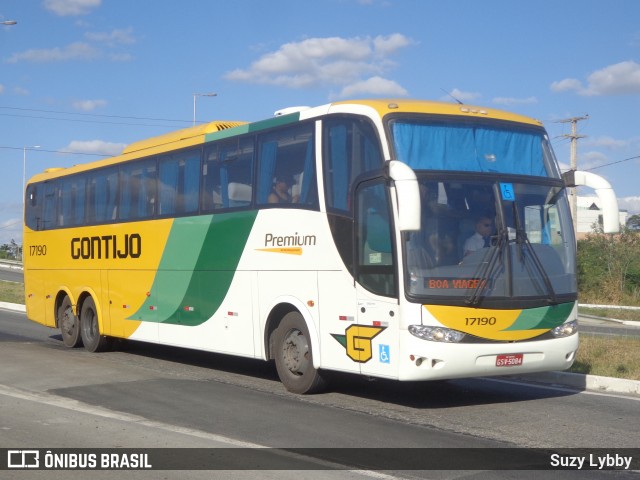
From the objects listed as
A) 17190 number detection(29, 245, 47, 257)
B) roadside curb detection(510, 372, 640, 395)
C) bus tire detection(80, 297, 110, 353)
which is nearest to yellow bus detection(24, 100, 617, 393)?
roadside curb detection(510, 372, 640, 395)

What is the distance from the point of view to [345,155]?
11.2 metres

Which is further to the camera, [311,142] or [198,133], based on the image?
[198,133]

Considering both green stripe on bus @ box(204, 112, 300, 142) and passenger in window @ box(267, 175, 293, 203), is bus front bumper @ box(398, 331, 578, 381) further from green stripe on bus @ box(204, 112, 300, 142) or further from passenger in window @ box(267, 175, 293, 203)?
green stripe on bus @ box(204, 112, 300, 142)

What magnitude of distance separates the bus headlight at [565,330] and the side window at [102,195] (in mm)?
9191

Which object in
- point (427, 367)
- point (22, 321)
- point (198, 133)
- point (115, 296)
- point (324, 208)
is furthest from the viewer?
point (22, 321)

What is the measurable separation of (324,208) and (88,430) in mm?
4014

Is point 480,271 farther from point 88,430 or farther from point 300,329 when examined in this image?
point 88,430

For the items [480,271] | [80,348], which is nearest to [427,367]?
[480,271]

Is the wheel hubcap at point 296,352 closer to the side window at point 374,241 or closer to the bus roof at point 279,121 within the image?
the side window at point 374,241

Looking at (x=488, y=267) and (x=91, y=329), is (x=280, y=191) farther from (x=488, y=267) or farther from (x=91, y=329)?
(x=91, y=329)

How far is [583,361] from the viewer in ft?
49.0

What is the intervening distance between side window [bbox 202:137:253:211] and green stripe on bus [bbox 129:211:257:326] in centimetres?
23

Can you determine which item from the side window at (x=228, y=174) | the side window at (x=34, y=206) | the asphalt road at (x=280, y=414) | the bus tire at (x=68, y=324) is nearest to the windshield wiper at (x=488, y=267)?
the asphalt road at (x=280, y=414)

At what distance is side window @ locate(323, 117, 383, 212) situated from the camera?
10.7 m
